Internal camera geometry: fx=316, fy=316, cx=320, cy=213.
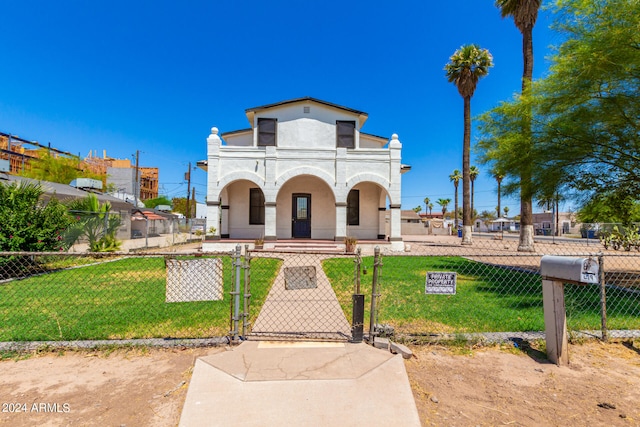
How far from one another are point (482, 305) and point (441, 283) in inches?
99.8

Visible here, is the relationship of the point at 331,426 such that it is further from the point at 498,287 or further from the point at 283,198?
the point at 283,198

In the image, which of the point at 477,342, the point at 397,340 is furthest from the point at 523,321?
the point at 397,340

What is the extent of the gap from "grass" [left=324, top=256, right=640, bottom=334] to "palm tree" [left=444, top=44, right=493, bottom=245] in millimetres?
14862

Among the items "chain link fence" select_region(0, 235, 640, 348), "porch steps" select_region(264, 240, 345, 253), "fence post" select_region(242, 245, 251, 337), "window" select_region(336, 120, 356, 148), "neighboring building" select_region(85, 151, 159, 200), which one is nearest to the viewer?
"fence post" select_region(242, 245, 251, 337)

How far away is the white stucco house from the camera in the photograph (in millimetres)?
16641

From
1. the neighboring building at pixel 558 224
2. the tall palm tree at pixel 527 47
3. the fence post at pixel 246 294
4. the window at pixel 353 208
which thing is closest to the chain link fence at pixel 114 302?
the fence post at pixel 246 294

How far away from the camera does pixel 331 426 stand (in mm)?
2631

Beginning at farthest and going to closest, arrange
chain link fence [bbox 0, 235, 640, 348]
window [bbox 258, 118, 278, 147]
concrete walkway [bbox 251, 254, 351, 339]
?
window [bbox 258, 118, 278, 147], concrete walkway [bbox 251, 254, 351, 339], chain link fence [bbox 0, 235, 640, 348]

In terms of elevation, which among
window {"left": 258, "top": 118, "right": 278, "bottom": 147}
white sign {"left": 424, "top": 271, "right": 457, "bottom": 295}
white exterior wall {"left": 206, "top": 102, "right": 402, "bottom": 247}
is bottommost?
white sign {"left": 424, "top": 271, "right": 457, "bottom": 295}

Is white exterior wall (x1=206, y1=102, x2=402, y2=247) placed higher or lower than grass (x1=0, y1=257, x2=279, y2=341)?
higher

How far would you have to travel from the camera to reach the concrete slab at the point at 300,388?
2732 millimetres

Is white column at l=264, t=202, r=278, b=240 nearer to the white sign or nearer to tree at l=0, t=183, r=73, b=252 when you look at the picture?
tree at l=0, t=183, r=73, b=252

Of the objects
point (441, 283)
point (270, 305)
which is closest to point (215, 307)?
point (270, 305)

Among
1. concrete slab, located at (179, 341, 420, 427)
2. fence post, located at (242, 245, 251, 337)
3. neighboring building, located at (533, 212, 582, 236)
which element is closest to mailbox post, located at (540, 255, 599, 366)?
concrete slab, located at (179, 341, 420, 427)
